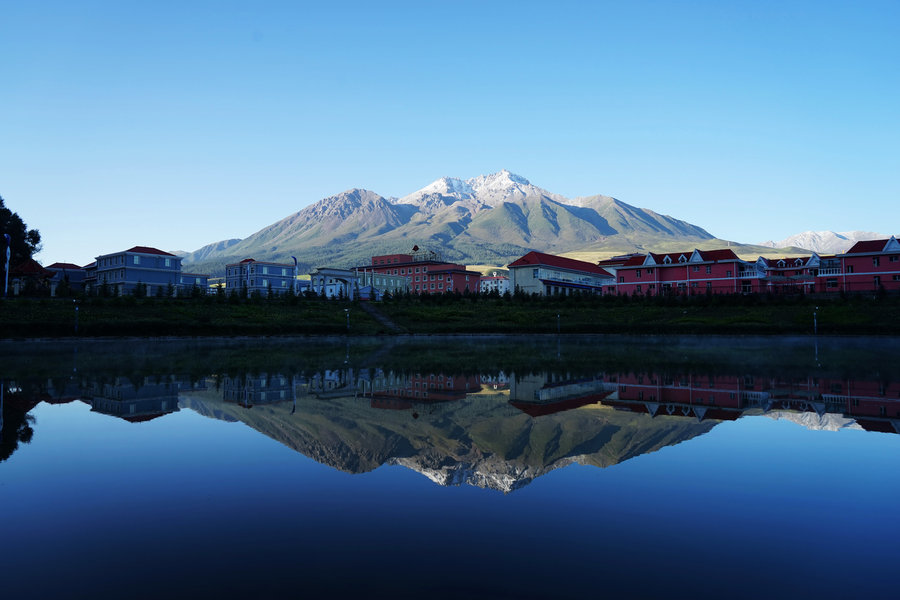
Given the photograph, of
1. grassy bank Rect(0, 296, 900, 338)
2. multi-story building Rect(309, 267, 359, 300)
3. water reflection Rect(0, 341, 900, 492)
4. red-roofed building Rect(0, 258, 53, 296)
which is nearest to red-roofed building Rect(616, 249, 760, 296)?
grassy bank Rect(0, 296, 900, 338)

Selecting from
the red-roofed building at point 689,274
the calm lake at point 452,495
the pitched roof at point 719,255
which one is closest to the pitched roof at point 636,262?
the red-roofed building at point 689,274

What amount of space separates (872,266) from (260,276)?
102837 millimetres

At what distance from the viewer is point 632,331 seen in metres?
58.4

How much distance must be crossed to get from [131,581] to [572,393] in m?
13.6

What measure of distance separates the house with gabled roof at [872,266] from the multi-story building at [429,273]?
6643 cm

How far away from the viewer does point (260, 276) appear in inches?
4616

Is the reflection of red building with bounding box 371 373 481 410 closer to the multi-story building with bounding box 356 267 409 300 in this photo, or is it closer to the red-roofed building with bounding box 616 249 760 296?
the red-roofed building with bounding box 616 249 760 296

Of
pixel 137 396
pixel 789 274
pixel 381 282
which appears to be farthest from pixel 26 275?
pixel 789 274

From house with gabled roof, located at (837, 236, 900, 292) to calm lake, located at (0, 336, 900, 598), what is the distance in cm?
6905

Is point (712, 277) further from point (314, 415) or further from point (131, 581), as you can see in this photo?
point (131, 581)

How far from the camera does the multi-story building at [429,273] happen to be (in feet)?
413

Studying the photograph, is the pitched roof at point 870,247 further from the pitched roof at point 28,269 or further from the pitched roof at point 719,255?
the pitched roof at point 28,269

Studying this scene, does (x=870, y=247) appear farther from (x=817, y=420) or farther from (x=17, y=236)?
(x=17, y=236)

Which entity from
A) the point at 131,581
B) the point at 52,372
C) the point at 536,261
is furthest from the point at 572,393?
the point at 536,261
